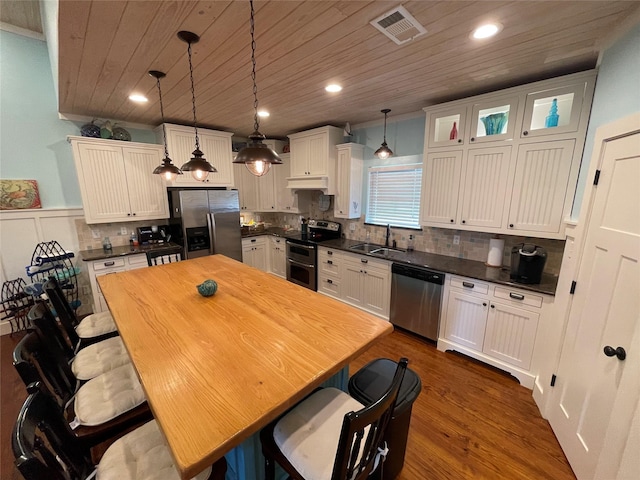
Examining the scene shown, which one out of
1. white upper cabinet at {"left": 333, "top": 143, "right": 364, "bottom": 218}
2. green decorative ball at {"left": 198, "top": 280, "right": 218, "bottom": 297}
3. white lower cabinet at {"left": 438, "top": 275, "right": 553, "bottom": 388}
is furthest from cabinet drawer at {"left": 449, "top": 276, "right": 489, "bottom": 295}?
green decorative ball at {"left": 198, "top": 280, "right": 218, "bottom": 297}

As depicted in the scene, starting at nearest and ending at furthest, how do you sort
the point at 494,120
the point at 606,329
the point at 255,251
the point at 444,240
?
the point at 606,329 < the point at 494,120 < the point at 444,240 < the point at 255,251

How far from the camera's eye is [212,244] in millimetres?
3836

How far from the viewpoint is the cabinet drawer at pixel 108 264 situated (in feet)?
10.2

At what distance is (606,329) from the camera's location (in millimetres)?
1409

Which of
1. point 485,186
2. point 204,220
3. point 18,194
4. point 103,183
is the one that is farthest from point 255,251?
point 485,186

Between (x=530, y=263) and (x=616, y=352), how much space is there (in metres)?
0.99

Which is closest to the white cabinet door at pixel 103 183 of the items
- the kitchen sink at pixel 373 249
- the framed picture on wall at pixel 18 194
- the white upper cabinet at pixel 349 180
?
the framed picture on wall at pixel 18 194

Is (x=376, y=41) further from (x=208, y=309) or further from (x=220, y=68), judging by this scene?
(x=208, y=309)

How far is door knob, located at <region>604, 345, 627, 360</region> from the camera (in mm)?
1253

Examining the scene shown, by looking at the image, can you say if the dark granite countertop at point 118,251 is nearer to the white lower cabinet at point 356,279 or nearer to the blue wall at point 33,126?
the blue wall at point 33,126

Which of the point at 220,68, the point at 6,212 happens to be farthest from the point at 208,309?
the point at 6,212

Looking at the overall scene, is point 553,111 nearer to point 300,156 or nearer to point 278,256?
point 300,156

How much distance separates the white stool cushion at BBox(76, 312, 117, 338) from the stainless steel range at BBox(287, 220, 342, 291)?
8.15ft

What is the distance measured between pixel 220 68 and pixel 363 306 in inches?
117
